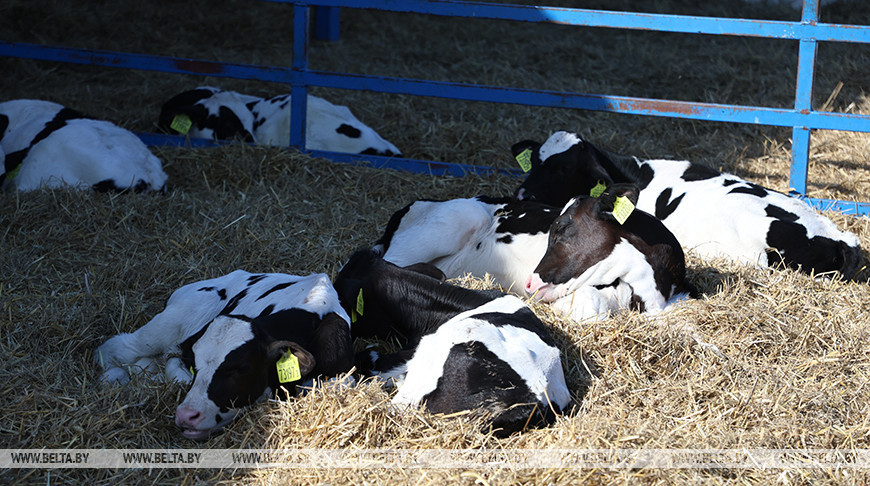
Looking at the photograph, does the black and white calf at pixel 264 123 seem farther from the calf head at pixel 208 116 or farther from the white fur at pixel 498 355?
the white fur at pixel 498 355

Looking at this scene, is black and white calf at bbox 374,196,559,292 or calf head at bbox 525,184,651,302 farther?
black and white calf at bbox 374,196,559,292

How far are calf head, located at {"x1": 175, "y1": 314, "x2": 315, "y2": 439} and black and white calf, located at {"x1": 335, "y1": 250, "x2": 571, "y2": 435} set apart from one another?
549mm

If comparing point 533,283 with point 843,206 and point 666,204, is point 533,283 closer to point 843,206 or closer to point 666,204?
point 666,204

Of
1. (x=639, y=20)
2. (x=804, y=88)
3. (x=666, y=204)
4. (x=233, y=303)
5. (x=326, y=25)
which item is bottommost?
(x=233, y=303)

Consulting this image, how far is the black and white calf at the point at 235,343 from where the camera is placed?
12.6 ft

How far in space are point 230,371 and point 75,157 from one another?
377 centimetres

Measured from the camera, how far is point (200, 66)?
7680 millimetres

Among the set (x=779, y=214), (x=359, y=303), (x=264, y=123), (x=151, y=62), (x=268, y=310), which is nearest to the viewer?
(x=268, y=310)

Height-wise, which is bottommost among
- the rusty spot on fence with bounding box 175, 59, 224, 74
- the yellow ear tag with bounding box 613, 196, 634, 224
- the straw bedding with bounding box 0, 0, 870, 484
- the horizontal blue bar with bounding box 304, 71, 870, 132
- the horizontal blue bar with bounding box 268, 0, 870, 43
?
the straw bedding with bounding box 0, 0, 870, 484

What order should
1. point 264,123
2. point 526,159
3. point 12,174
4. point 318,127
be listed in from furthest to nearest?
point 264,123
point 318,127
point 12,174
point 526,159

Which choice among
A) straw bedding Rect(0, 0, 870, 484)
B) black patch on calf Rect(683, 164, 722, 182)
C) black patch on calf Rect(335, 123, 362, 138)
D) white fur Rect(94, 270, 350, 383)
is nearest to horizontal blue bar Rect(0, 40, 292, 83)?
straw bedding Rect(0, 0, 870, 484)

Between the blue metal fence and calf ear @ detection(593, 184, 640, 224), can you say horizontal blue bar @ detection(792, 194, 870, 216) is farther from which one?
calf ear @ detection(593, 184, 640, 224)

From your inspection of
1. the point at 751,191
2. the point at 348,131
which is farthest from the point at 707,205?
the point at 348,131

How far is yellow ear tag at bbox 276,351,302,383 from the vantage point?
3.92 m
